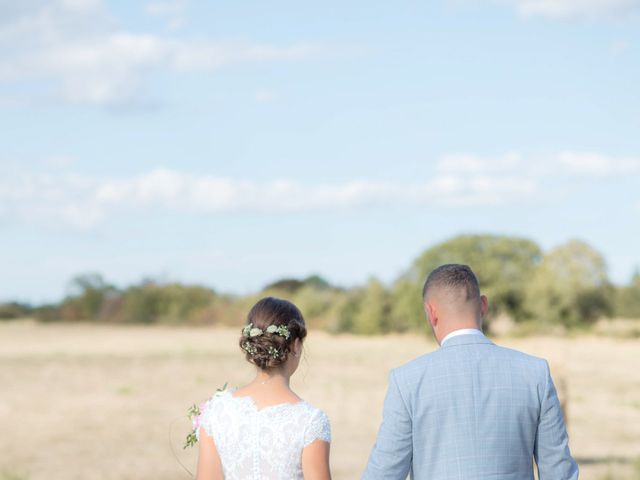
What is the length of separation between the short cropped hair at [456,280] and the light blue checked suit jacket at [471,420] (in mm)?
215

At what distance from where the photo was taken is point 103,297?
61312 millimetres

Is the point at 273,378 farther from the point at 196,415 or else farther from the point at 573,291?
the point at 573,291

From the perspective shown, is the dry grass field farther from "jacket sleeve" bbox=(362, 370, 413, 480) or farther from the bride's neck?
"jacket sleeve" bbox=(362, 370, 413, 480)

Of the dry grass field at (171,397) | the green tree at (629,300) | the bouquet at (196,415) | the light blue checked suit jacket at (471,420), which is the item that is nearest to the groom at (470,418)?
the light blue checked suit jacket at (471,420)

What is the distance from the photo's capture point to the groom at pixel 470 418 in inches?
152

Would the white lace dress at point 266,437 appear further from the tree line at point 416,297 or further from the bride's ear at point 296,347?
the tree line at point 416,297

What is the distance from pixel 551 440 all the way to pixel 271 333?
1227 mm

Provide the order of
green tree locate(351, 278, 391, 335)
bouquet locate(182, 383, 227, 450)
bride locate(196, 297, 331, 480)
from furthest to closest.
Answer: green tree locate(351, 278, 391, 335) → bouquet locate(182, 383, 227, 450) → bride locate(196, 297, 331, 480)

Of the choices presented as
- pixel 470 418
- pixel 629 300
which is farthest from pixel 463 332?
pixel 629 300

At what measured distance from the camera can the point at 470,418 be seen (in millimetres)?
3867

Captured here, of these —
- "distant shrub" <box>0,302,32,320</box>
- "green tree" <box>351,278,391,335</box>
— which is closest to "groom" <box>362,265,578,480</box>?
"green tree" <box>351,278,391,335</box>

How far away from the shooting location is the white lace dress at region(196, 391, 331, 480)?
4.11 m

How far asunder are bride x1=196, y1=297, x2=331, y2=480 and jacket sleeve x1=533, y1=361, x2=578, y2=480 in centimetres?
88

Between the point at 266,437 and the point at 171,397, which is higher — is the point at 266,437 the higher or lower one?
the higher one
